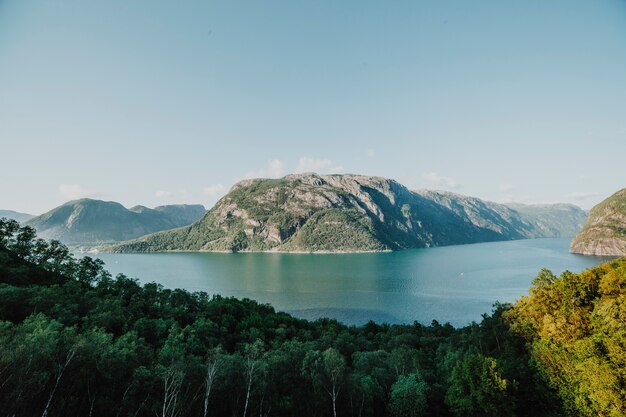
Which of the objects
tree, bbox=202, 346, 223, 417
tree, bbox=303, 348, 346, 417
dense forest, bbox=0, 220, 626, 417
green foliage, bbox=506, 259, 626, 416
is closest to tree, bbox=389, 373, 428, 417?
dense forest, bbox=0, 220, 626, 417

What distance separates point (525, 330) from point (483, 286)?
314 ft

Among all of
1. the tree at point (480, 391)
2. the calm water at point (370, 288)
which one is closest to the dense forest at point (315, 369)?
the tree at point (480, 391)

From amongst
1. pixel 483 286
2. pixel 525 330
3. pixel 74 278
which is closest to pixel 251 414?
pixel 525 330

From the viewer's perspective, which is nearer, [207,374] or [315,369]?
[207,374]

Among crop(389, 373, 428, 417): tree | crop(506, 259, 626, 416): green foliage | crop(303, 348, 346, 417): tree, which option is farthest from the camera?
crop(303, 348, 346, 417): tree

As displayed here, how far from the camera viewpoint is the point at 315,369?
32062 millimetres

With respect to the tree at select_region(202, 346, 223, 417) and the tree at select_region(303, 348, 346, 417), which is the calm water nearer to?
the tree at select_region(303, 348, 346, 417)

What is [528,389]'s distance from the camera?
29734 millimetres

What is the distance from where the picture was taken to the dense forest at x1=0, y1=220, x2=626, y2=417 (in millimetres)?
23484

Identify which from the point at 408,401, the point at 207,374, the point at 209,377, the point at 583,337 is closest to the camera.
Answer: the point at 209,377

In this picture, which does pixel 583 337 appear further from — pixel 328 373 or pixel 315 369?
pixel 315 369

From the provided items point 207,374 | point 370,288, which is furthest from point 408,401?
point 370,288

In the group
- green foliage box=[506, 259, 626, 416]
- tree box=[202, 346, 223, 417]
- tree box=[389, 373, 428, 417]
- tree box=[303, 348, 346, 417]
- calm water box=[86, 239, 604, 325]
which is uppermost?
green foliage box=[506, 259, 626, 416]

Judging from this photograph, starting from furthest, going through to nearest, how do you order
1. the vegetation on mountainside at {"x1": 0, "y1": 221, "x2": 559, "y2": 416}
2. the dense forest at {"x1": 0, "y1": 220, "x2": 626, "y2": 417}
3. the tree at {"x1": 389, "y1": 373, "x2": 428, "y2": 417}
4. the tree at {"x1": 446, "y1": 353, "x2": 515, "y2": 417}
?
the tree at {"x1": 389, "y1": 373, "x2": 428, "y2": 417} < the tree at {"x1": 446, "y1": 353, "x2": 515, "y2": 417} < the dense forest at {"x1": 0, "y1": 220, "x2": 626, "y2": 417} < the vegetation on mountainside at {"x1": 0, "y1": 221, "x2": 559, "y2": 416}
